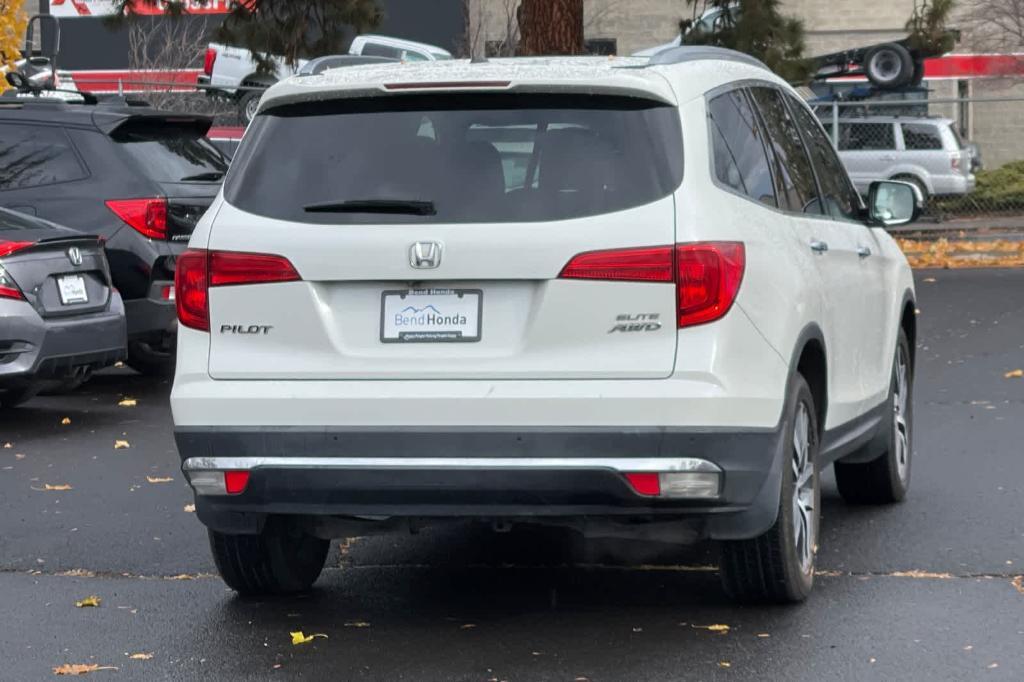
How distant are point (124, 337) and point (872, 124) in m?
22.5

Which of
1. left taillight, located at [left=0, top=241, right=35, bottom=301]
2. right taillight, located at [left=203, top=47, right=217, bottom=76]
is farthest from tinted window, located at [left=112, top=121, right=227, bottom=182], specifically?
right taillight, located at [left=203, top=47, right=217, bottom=76]

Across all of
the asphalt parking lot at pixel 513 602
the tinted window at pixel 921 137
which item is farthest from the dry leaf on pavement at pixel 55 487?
the tinted window at pixel 921 137

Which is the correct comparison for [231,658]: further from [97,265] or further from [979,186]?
[979,186]

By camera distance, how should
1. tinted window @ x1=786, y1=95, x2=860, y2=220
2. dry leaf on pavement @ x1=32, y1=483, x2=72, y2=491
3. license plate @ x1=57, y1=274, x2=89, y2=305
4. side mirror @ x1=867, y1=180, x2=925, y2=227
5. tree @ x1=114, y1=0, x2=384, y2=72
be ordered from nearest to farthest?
1. tinted window @ x1=786, y1=95, x2=860, y2=220
2. side mirror @ x1=867, y1=180, x2=925, y2=227
3. dry leaf on pavement @ x1=32, y1=483, x2=72, y2=491
4. license plate @ x1=57, y1=274, x2=89, y2=305
5. tree @ x1=114, y1=0, x2=384, y2=72

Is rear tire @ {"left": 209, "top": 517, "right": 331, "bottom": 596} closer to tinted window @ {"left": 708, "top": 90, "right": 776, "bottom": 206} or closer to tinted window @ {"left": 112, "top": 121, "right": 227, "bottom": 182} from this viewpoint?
tinted window @ {"left": 708, "top": 90, "right": 776, "bottom": 206}

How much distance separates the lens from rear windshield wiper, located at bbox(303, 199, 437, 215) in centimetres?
556

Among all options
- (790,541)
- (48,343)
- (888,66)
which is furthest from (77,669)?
(888,66)

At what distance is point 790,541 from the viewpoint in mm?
5965

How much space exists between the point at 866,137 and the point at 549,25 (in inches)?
521

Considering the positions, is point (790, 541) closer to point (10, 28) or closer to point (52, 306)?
point (52, 306)

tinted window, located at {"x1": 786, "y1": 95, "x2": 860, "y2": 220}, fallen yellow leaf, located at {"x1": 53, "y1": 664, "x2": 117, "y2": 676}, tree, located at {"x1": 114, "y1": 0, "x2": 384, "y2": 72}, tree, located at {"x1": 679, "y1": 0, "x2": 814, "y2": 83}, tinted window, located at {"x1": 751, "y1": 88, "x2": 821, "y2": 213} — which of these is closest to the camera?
fallen yellow leaf, located at {"x1": 53, "y1": 664, "x2": 117, "y2": 676}

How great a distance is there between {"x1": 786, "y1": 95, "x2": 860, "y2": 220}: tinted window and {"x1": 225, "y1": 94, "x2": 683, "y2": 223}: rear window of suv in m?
1.68

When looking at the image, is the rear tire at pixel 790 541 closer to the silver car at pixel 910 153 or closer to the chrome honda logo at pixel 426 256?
the chrome honda logo at pixel 426 256

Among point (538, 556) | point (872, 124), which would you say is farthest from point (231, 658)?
point (872, 124)
